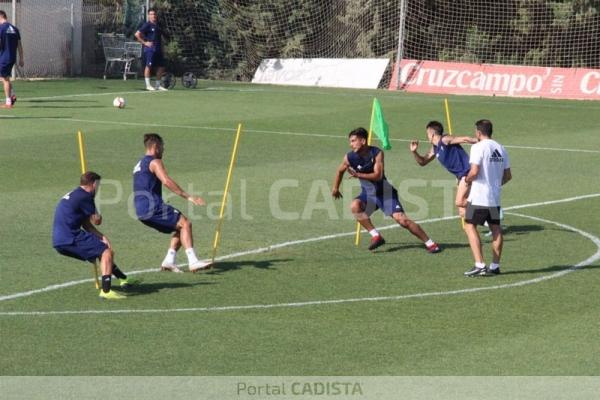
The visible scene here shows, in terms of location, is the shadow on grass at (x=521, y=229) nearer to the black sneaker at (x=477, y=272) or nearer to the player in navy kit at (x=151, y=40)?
the black sneaker at (x=477, y=272)

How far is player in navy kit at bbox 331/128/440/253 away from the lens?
1642cm

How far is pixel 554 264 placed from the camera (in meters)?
15.5

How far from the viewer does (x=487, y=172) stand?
1476cm

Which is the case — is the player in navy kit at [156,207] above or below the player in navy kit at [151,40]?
above

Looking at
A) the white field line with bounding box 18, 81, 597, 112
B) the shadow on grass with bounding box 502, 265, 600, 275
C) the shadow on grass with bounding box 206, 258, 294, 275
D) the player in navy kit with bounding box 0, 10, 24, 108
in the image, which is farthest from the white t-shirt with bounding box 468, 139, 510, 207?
the white field line with bounding box 18, 81, 597, 112

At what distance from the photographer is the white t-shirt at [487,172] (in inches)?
577

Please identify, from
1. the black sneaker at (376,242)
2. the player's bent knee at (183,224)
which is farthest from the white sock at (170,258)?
the black sneaker at (376,242)

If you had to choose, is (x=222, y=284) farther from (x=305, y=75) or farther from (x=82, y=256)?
(x=305, y=75)

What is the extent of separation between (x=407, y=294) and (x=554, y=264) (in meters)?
2.78

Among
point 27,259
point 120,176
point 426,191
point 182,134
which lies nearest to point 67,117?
point 182,134

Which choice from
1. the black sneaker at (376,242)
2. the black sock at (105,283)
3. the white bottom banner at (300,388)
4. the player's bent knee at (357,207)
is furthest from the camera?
the player's bent knee at (357,207)

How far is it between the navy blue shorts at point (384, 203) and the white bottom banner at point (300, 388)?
21.1 ft

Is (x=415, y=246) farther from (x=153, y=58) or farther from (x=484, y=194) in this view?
(x=153, y=58)

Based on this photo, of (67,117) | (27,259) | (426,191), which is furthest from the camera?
(67,117)
